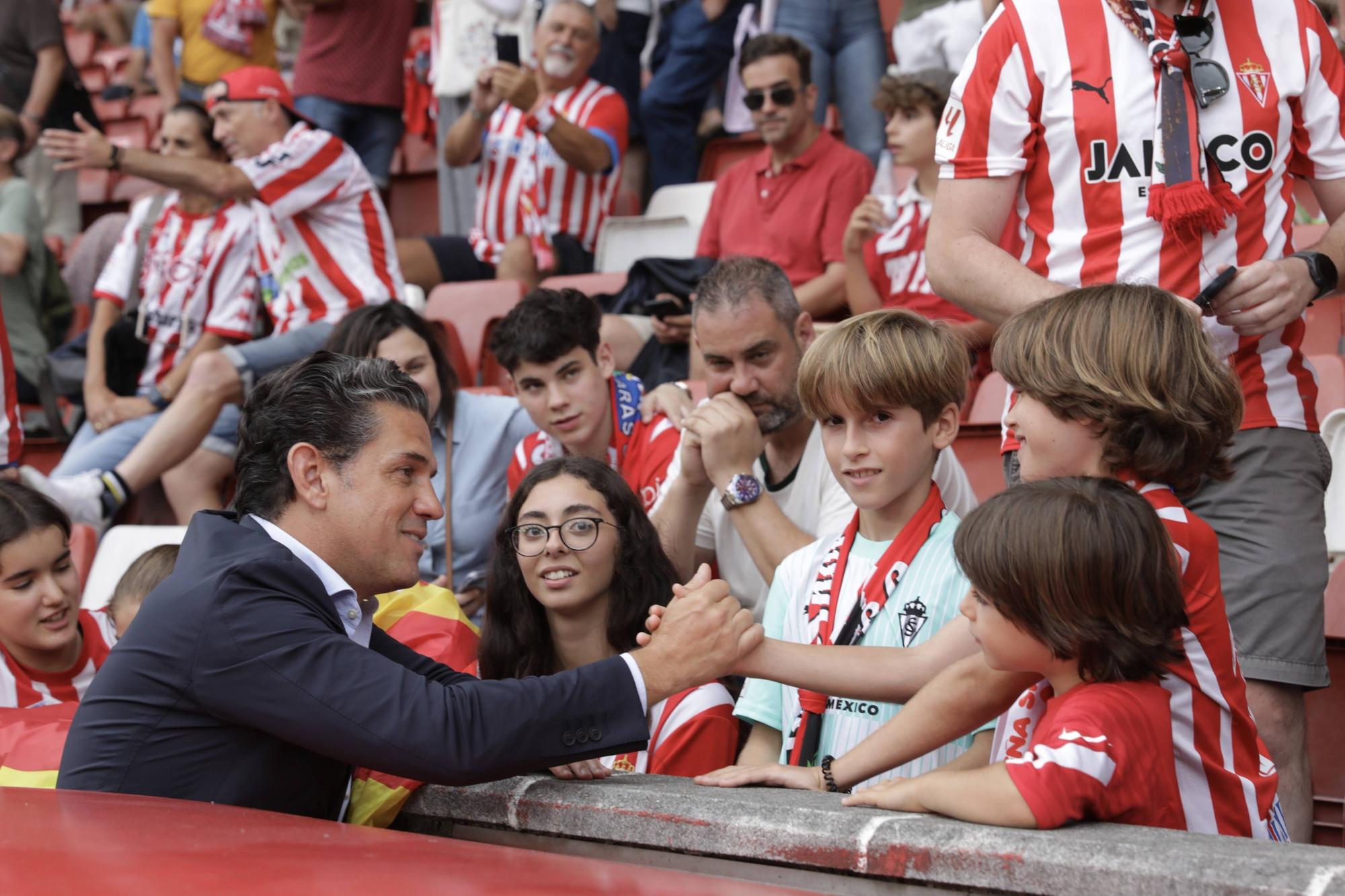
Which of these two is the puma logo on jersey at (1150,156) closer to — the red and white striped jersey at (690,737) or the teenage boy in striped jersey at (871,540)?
the teenage boy in striped jersey at (871,540)

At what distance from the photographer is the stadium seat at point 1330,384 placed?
3.68 metres

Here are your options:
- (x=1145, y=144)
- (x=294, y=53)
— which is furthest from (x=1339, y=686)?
(x=294, y=53)

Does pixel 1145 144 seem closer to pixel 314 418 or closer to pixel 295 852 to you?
pixel 314 418

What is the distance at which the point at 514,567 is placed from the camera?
2.80 meters

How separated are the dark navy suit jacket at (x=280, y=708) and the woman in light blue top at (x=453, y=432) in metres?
2.05

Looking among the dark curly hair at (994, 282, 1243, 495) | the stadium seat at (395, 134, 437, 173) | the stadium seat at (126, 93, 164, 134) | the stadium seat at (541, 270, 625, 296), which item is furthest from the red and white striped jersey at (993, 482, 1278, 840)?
the stadium seat at (126, 93, 164, 134)

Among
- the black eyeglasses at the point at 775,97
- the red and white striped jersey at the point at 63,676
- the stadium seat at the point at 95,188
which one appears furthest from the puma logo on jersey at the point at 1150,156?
the stadium seat at the point at 95,188

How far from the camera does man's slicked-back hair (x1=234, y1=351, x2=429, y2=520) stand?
7.09 feet

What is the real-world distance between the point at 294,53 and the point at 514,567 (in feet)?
21.4

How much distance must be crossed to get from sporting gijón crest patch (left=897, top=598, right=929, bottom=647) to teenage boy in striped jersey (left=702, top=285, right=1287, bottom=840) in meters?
0.20

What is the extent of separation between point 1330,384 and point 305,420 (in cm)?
279

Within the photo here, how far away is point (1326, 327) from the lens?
4.52 m

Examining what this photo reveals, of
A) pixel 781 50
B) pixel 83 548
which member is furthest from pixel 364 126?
pixel 83 548

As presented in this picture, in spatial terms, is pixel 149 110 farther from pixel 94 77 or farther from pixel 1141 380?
pixel 1141 380
